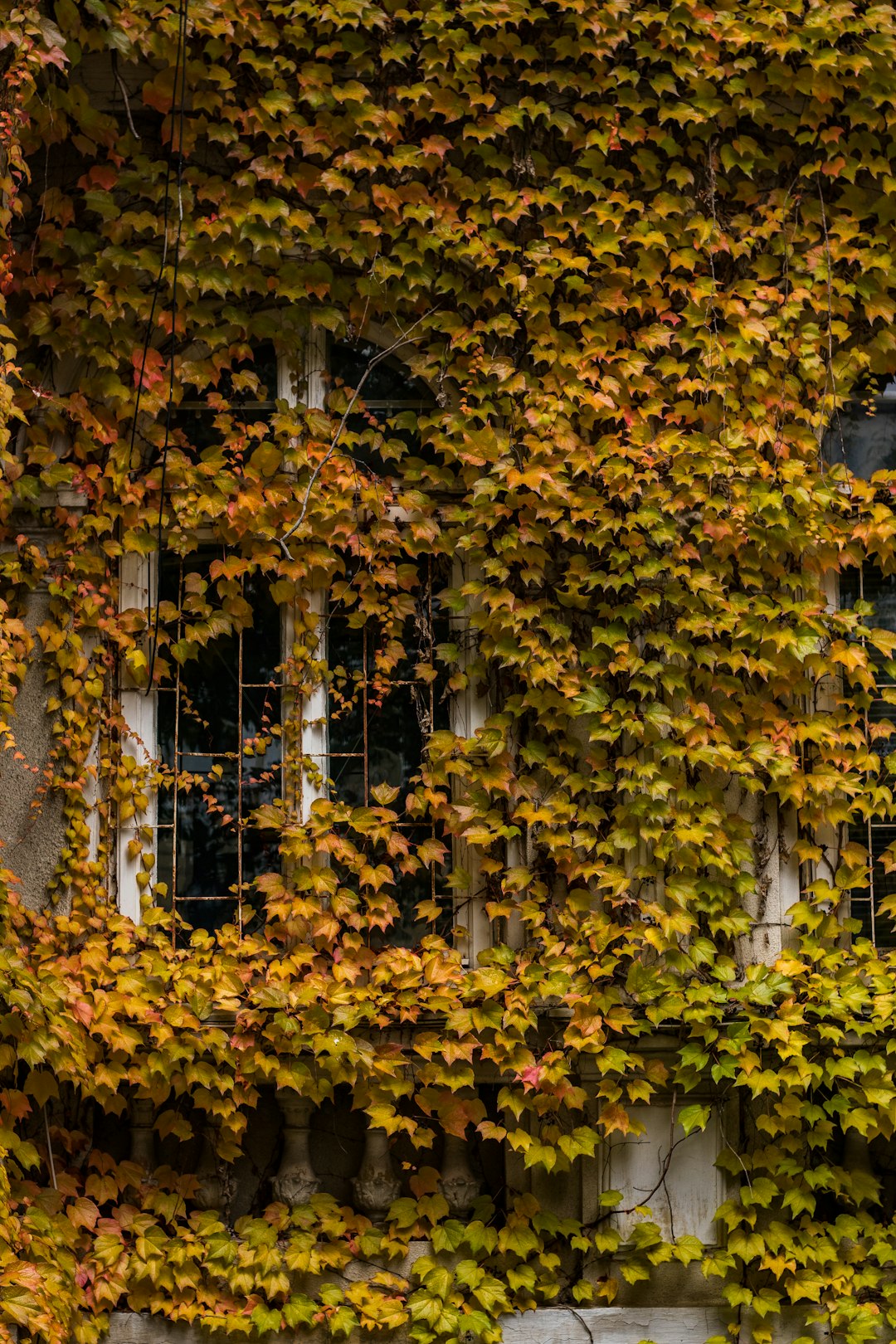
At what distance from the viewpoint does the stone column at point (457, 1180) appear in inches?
200

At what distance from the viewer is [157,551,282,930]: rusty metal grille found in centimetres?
532

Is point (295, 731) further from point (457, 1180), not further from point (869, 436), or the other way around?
point (869, 436)

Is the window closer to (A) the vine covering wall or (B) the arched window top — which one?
(B) the arched window top

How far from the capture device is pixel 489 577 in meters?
5.25

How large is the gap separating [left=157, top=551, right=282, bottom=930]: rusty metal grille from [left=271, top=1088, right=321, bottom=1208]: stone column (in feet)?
2.48

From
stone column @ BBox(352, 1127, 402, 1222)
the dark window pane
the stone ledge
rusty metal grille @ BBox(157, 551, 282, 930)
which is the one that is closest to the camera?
the stone ledge

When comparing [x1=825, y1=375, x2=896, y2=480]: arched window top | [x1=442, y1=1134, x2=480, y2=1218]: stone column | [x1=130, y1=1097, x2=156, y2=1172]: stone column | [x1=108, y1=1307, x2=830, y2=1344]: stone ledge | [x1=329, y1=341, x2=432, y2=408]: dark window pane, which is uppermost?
[x1=329, y1=341, x2=432, y2=408]: dark window pane

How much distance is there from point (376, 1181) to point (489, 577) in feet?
7.99

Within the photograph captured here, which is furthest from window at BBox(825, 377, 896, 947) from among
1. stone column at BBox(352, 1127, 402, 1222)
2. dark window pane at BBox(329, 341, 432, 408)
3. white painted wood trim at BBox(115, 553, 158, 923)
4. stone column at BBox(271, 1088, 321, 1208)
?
white painted wood trim at BBox(115, 553, 158, 923)

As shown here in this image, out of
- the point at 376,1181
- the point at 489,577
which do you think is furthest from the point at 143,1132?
the point at 489,577

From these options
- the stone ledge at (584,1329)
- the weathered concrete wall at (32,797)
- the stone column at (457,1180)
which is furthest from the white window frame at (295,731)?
the stone ledge at (584,1329)

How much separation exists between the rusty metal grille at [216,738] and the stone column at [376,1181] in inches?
40.8

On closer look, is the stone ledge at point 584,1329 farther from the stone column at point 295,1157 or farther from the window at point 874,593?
the window at point 874,593

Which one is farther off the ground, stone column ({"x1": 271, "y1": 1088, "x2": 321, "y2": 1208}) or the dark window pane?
the dark window pane
